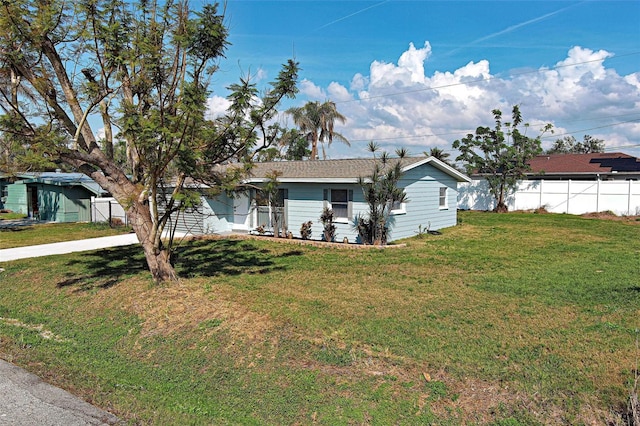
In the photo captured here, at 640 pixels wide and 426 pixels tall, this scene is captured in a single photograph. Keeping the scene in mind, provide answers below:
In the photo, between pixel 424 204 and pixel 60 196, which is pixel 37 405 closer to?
pixel 424 204

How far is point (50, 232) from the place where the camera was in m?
20.1

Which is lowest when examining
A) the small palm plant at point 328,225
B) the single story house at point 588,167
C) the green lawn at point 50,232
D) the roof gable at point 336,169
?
the green lawn at point 50,232

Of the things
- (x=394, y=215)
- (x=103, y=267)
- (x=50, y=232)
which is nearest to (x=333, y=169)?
(x=394, y=215)

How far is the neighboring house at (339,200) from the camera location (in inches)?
628

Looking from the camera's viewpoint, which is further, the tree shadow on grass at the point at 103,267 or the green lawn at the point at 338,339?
the tree shadow on grass at the point at 103,267

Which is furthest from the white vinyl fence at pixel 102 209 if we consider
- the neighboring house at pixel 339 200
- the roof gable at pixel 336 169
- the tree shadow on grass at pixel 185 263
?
the roof gable at pixel 336 169

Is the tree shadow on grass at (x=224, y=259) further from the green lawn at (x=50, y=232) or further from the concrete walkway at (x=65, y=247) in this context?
the green lawn at (x=50, y=232)

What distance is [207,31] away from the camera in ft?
25.1

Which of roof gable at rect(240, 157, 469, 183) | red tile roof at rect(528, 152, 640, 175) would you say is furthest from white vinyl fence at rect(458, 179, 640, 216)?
roof gable at rect(240, 157, 469, 183)

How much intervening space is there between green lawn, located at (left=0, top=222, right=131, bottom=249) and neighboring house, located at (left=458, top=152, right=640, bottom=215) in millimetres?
20749

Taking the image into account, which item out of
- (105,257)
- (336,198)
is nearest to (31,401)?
(105,257)

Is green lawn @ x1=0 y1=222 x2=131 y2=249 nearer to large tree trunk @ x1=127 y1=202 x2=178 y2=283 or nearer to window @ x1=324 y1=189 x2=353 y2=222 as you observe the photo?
window @ x1=324 y1=189 x2=353 y2=222

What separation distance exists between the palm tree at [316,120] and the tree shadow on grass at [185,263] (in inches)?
747

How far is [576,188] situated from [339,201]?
15.6 m
